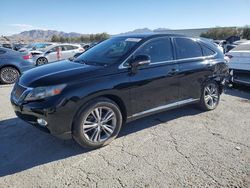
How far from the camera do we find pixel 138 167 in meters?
3.41

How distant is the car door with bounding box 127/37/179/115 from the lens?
424 centimetres

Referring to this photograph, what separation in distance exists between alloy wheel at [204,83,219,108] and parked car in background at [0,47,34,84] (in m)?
6.72

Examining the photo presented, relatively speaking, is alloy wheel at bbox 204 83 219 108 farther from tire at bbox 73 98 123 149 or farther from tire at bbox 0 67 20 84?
tire at bbox 0 67 20 84

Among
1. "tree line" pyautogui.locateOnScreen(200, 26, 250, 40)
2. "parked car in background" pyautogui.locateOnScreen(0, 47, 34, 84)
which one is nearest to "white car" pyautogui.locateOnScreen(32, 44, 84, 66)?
"parked car in background" pyautogui.locateOnScreen(0, 47, 34, 84)

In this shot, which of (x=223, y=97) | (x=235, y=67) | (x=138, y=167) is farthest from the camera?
(x=235, y=67)

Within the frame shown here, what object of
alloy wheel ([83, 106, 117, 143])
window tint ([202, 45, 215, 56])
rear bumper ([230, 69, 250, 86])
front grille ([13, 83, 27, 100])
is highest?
window tint ([202, 45, 215, 56])

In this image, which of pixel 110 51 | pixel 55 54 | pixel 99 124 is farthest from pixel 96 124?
pixel 55 54

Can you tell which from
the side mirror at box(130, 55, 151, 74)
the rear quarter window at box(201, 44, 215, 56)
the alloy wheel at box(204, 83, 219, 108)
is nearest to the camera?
the side mirror at box(130, 55, 151, 74)

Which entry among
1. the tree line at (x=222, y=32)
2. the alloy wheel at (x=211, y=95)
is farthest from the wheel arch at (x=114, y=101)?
the tree line at (x=222, y=32)

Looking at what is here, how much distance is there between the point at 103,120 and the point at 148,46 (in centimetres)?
158

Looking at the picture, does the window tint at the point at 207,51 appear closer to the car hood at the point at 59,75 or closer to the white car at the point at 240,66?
the white car at the point at 240,66

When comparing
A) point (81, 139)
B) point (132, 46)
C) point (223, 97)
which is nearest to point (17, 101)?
point (81, 139)

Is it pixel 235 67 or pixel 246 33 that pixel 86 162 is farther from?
pixel 246 33

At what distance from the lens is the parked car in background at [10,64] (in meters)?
9.09
